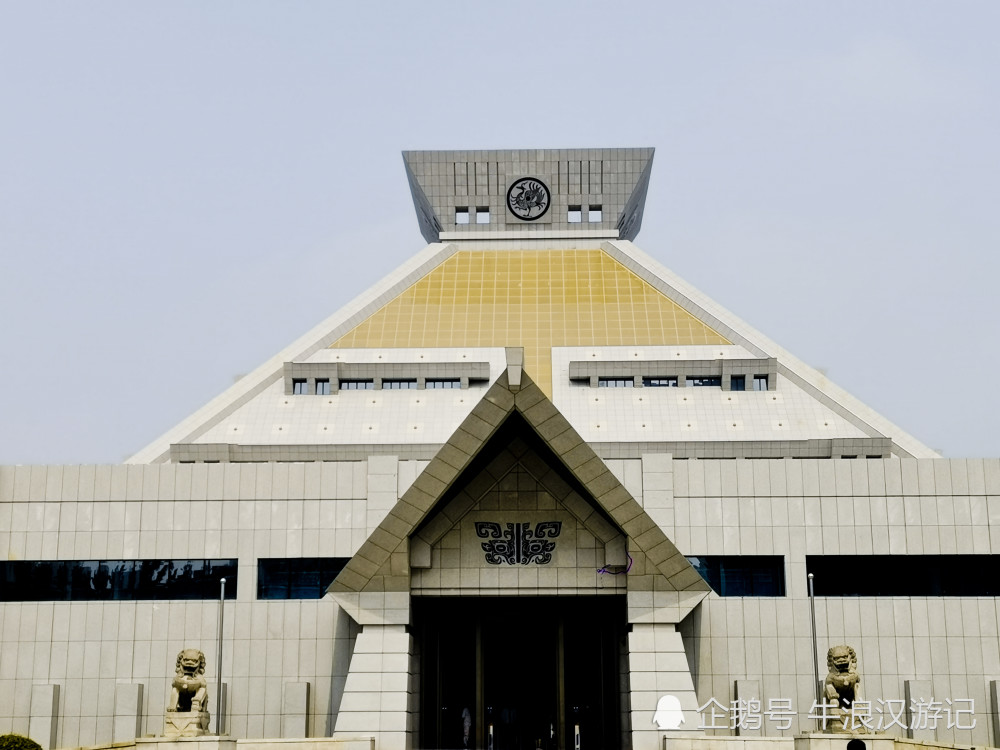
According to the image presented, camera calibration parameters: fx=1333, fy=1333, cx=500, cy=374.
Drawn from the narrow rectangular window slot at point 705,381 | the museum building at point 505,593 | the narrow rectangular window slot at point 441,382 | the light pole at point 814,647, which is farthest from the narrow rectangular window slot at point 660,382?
the light pole at point 814,647

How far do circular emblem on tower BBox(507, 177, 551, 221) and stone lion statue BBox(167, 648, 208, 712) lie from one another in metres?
48.7

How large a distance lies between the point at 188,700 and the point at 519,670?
14.1 m

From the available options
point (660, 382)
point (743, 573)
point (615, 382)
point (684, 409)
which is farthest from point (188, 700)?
point (660, 382)

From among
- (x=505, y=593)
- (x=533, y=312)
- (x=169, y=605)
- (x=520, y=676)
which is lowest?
(x=520, y=676)

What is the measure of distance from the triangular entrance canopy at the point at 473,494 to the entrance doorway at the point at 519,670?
405 centimetres

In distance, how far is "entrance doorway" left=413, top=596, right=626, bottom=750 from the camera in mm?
45125

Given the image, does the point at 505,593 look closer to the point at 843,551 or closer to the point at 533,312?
the point at 843,551

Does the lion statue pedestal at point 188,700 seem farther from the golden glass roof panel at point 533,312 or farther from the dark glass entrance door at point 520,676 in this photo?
the golden glass roof panel at point 533,312

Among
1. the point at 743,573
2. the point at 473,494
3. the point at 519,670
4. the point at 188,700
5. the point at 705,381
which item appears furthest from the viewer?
the point at 705,381

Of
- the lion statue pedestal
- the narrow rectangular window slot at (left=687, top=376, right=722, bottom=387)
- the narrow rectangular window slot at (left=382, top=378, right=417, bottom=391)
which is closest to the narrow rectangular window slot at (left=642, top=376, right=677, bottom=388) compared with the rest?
the narrow rectangular window slot at (left=687, top=376, right=722, bottom=387)

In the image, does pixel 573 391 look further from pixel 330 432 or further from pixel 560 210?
pixel 560 210

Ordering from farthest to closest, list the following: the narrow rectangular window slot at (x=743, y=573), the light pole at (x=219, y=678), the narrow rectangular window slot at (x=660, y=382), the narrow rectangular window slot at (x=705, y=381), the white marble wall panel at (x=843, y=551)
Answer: the narrow rectangular window slot at (x=660, y=382) → the narrow rectangular window slot at (x=705, y=381) → the narrow rectangular window slot at (x=743, y=573) → the white marble wall panel at (x=843, y=551) → the light pole at (x=219, y=678)

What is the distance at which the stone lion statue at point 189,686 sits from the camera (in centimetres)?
3625

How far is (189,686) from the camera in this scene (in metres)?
36.3
